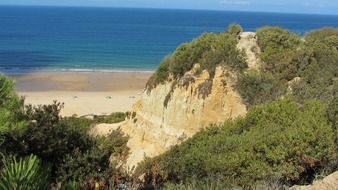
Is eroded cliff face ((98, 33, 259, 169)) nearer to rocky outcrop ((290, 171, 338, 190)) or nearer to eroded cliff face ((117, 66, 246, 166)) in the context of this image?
eroded cliff face ((117, 66, 246, 166))

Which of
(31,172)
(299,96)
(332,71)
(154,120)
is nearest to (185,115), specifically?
(154,120)

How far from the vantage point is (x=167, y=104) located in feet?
62.1

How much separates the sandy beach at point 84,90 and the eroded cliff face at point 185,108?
16.9 metres

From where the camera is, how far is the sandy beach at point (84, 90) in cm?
3838

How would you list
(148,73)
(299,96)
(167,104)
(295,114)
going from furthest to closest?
(148,73) < (167,104) < (299,96) < (295,114)

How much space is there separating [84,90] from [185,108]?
94.3 ft

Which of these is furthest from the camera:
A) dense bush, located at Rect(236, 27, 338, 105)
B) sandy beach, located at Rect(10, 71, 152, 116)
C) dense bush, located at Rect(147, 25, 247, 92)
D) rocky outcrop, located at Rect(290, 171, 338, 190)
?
sandy beach, located at Rect(10, 71, 152, 116)

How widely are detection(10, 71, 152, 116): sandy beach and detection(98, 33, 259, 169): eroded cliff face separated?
16.9m

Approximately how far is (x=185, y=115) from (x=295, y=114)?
5.66 meters

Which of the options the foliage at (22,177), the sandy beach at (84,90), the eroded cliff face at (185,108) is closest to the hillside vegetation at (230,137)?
the foliage at (22,177)

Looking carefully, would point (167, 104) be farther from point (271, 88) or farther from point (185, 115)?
point (271, 88)

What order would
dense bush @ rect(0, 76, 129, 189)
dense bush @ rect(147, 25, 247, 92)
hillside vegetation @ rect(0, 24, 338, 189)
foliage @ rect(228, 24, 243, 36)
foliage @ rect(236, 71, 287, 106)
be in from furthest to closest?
1. foliage @ rect(228, 24, 243, 36)
2. dense bush @ rect(147, 25, 247, 92)
3. foliage @ rect(236, 71, 287, 106)
4. dense bush @ rect(0, 76, 129, 189)
5. hillside vegetation @ rect(0, 24, 338, 189)

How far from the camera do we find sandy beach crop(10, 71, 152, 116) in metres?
38.4

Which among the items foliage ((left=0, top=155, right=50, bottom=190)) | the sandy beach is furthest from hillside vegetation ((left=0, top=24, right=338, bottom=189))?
the sandy beach
